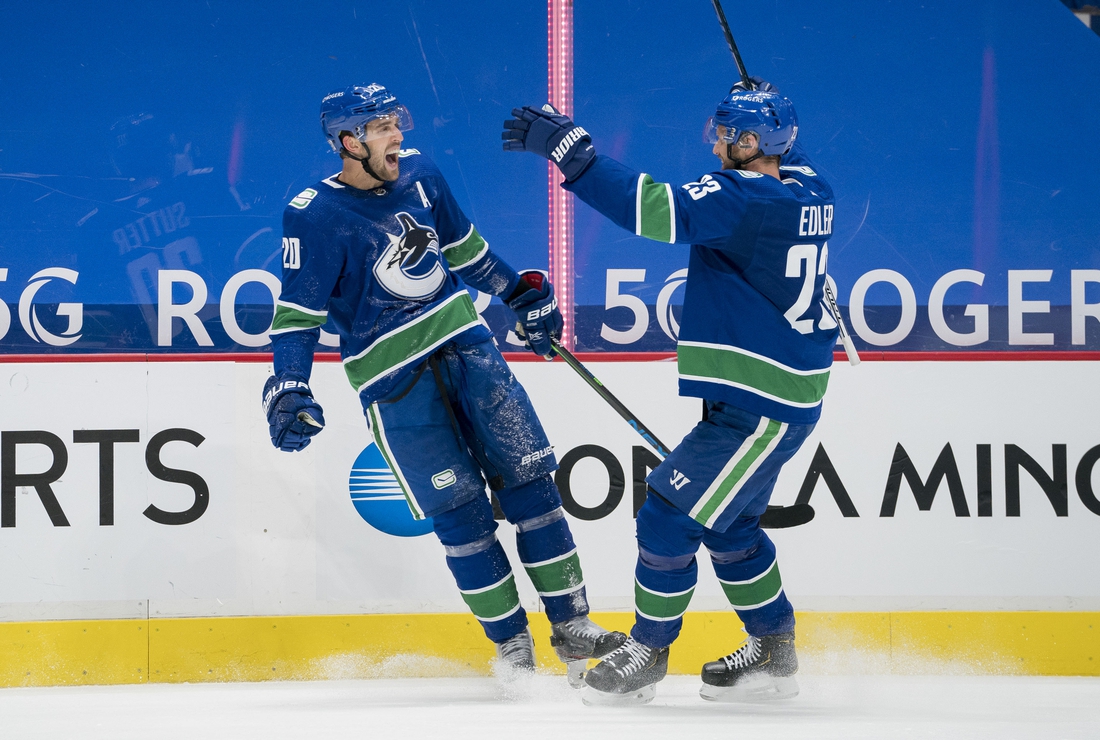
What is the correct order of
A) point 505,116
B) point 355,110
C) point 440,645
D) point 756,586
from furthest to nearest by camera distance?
point 505,116 → point 440,645 → point 756,586 → point 355,110

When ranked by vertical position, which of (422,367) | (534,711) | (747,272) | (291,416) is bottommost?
(534,711)

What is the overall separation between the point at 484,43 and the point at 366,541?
1.68 metres

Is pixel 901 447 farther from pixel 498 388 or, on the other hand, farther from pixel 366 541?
pixel 366 541

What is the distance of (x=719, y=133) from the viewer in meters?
2.51

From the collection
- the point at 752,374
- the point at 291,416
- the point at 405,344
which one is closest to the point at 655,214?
the point at 752,374

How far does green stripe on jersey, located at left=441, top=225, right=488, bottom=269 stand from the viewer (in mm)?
2824

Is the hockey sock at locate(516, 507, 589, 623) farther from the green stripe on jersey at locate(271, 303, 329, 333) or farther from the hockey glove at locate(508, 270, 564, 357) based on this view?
the green stripe on jersey at locate(271, 303, 329, 333)

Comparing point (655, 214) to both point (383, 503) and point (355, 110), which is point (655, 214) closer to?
point (355, 110)

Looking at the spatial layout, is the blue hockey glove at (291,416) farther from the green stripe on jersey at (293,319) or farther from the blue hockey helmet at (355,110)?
the blue hockey helmet at (355,110)

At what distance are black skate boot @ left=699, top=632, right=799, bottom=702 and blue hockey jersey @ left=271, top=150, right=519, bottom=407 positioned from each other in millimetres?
1044

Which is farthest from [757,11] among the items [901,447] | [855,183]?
[901,447]

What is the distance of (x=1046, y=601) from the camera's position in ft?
10.9

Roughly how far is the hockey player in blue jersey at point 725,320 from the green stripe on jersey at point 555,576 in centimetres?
21

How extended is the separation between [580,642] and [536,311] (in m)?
0.85
